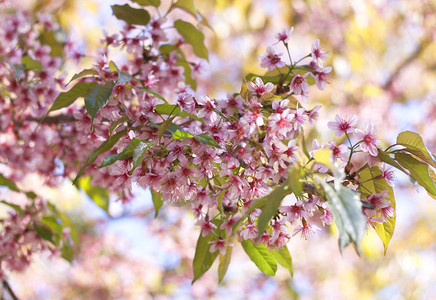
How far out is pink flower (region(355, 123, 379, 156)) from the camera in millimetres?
945

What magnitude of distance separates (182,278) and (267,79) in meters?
4.01

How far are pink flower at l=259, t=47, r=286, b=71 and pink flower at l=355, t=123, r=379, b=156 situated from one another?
1.04ft

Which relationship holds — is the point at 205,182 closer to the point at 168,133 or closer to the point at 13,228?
the point at 168,133

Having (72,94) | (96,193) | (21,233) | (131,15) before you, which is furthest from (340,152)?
(21,233)

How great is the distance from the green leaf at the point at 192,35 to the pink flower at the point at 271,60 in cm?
41

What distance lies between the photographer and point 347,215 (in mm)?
702

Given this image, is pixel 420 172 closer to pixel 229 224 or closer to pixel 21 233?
pixel 229 224

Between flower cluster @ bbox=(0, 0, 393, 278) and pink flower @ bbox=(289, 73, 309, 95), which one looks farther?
pink flower @ bbox=(289, 73, 309, 95)

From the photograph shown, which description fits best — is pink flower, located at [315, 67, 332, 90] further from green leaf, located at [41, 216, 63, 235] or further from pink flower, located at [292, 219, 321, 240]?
green leaf, located at [41, 216, 63, 235]

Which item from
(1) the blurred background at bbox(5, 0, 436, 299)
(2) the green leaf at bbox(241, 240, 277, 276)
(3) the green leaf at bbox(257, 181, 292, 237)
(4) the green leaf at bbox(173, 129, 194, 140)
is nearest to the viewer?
(3) the green leaf at bbox(257, 181, 292, 237)

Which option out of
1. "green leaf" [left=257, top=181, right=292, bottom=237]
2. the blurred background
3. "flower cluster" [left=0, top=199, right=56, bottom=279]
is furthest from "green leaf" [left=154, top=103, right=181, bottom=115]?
the blurred background

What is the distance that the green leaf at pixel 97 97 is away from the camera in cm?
99

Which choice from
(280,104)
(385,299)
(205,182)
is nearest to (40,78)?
(205,182)

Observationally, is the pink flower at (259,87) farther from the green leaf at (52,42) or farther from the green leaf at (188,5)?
the green leaf at (52,42)
